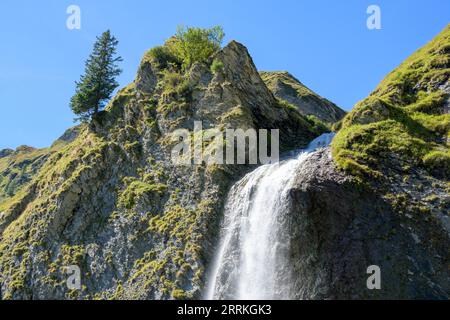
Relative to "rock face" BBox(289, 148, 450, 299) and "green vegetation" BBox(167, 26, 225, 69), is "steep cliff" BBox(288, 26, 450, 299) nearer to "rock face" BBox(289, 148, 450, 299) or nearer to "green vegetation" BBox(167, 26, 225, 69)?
"rock face" BBox(289, 148, 450, 299)

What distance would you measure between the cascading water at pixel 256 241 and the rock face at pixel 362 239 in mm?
1155

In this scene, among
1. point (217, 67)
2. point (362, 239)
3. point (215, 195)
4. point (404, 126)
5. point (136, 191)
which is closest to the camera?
point (362, 239)

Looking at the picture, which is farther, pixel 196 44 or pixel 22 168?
pixel 22 168

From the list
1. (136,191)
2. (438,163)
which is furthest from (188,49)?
(438,163)

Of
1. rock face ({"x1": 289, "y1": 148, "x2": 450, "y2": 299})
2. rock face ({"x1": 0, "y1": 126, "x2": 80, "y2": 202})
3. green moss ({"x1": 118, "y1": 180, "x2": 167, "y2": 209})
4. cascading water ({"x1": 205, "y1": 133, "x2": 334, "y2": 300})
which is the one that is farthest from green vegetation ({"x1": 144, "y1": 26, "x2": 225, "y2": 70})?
rock face ({"x1": 0, "y1": 126, "x2": 80, "y2": 202})

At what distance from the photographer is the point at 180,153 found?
48594mm

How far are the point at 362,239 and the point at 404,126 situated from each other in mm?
12936


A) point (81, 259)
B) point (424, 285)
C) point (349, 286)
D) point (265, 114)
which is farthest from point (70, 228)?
→ point (424, 285)

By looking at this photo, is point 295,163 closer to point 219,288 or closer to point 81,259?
point 219,288

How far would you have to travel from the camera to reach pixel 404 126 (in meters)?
41.5

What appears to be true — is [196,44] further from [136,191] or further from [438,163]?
[438,163]

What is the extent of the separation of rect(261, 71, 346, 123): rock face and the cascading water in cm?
5688

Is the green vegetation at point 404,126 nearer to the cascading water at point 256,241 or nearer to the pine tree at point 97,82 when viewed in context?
the cascading water at point 256,241

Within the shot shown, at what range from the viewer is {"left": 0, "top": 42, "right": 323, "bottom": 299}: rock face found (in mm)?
41688
